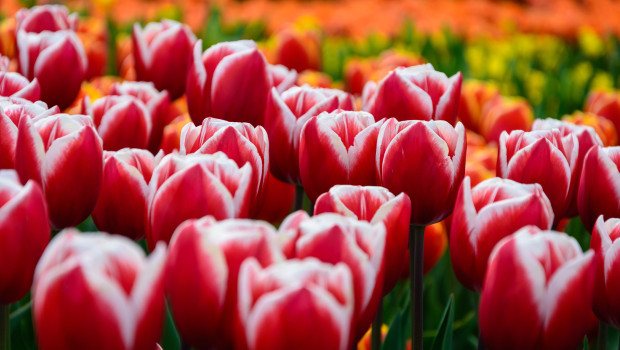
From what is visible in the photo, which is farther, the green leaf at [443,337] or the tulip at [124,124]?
the tulip at [124,124]

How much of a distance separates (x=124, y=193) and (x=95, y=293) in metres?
0.35

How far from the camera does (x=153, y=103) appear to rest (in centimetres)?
121

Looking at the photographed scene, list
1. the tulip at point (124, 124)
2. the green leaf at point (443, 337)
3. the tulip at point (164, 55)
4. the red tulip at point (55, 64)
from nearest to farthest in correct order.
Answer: the green leaf at point (443, 337)
the tulip at point (124, 124)
the red tulip at point (55, 64)
the tulip at point (164, 55)

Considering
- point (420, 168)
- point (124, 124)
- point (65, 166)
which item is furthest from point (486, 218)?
point (124, 124)

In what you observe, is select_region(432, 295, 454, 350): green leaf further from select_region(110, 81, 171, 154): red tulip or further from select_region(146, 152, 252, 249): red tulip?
select_region(110, 81, 171, 154): red tulip

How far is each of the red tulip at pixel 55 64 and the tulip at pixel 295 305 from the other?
83cm

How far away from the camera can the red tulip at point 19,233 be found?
→ 65 centimetres

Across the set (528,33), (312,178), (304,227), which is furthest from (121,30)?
(528,33)

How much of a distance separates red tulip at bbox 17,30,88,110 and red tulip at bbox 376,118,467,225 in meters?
0.65

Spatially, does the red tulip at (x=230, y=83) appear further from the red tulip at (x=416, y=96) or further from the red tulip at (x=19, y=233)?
the red tulip at (x=19, y=233)

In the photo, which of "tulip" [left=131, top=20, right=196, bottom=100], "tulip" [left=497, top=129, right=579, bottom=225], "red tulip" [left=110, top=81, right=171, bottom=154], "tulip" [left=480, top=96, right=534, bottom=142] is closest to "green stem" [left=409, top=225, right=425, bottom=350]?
"tulip" [left=497, top=129, right=579, bottom=225]

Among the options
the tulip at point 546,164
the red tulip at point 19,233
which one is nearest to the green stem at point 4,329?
the red tulip at point 19,233

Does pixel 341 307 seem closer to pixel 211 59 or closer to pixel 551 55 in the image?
pixel 211 59

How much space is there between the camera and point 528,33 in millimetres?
6145
